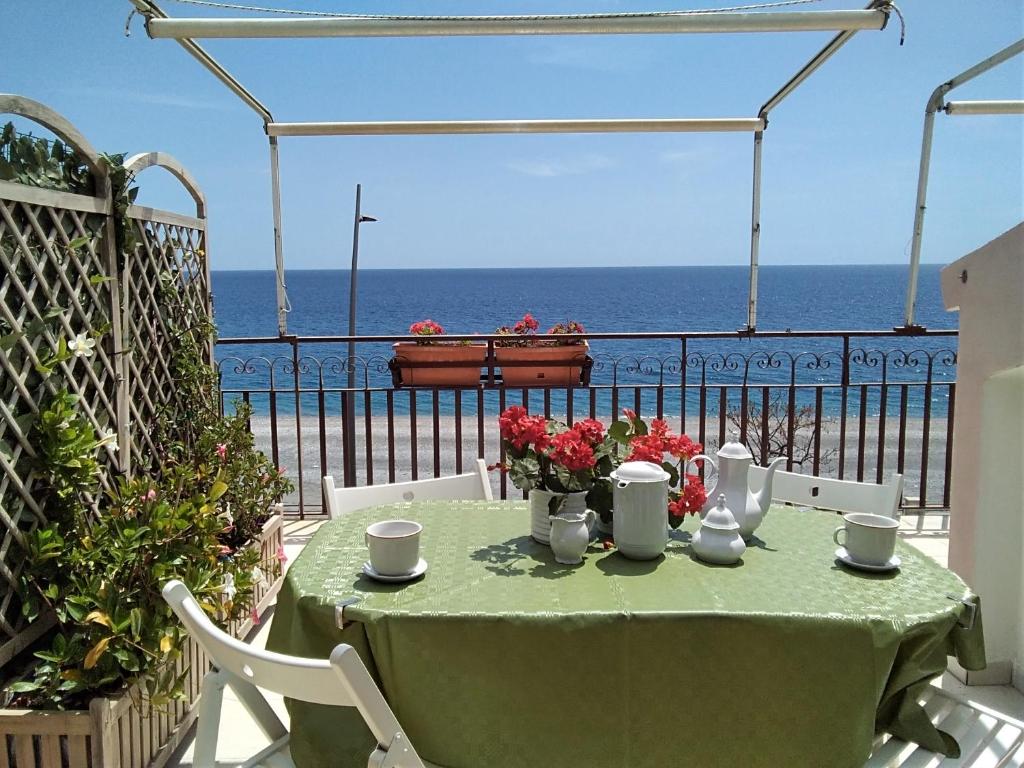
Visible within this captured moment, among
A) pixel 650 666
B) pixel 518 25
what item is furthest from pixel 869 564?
pixel 518 25

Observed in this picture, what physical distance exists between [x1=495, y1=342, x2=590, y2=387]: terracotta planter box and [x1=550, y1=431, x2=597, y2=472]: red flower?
7.35ft

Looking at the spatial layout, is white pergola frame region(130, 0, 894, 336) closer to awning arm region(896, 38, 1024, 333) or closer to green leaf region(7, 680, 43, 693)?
awning arm region(896, 38, 1024, 333)

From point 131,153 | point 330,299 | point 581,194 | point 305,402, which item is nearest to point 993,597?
point 131,153

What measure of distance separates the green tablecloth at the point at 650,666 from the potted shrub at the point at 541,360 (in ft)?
8.05

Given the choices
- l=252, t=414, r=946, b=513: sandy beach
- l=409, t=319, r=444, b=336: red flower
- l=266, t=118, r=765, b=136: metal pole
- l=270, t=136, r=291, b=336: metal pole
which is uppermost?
l=266, t=118, r=765, b=136: metal pole

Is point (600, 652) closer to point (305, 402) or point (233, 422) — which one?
point (233, 422)

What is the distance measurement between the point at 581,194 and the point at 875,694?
152 feet

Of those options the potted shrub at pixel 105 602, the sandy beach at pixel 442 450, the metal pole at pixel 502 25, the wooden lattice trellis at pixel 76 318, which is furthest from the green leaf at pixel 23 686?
the sandy beach at pixel 442 450

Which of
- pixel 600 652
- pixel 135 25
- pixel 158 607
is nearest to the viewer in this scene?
pixel 600 652

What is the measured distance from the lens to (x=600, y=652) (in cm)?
138

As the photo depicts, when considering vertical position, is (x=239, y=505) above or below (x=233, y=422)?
below

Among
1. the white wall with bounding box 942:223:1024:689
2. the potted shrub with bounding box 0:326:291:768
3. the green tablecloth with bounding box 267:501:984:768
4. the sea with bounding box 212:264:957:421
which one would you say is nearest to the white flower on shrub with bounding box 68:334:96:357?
the potted shrub with bounding box 0:326:291:768

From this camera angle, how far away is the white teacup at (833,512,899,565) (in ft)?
5.24

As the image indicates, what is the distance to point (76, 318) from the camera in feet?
7.10
